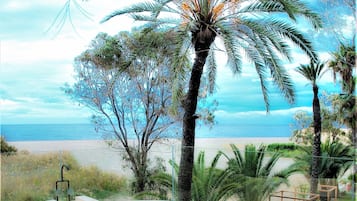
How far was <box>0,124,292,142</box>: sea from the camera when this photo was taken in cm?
832

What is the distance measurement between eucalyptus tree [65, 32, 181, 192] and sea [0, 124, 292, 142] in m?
0.43

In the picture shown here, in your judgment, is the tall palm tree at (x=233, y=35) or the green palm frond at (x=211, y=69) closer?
the tall palm tree at (x=233, y=35)

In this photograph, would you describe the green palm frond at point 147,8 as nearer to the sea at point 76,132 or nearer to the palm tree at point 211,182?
the palm tree at point 211,182

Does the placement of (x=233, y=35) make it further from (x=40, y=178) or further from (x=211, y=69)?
(x=40, y=178)

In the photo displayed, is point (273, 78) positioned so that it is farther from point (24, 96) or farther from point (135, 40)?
point (24, 96)

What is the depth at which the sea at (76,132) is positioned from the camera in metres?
8.32

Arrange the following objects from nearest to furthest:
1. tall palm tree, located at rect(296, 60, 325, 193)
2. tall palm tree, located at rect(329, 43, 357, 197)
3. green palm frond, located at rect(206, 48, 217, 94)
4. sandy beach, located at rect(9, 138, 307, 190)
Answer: sandy beach, located at rect(9, 138, 307, 190) → green palm frond, located at rect(206, 48, 217, 94) → tall palm tree, located at rect(329, 43, 357, 197) → tall palm tree, located at rect(296, 60, 325, 193)

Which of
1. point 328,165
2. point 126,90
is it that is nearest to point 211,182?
point 328,165

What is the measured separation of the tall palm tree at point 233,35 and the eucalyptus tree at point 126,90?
76.8 inches

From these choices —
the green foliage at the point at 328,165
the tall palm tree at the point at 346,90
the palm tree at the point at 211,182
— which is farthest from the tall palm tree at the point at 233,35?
the tall palm tree at the point at 346,90

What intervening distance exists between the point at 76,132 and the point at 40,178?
3.40 meters

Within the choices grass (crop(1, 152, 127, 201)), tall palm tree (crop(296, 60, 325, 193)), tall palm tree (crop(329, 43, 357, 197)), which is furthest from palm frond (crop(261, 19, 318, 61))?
grass (crop(1, 152, 127, 201))

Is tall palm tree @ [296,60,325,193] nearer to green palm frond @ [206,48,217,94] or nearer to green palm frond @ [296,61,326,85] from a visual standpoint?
green palm frond @ [296,61,326,85]

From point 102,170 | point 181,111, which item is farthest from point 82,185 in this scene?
point 181,111
